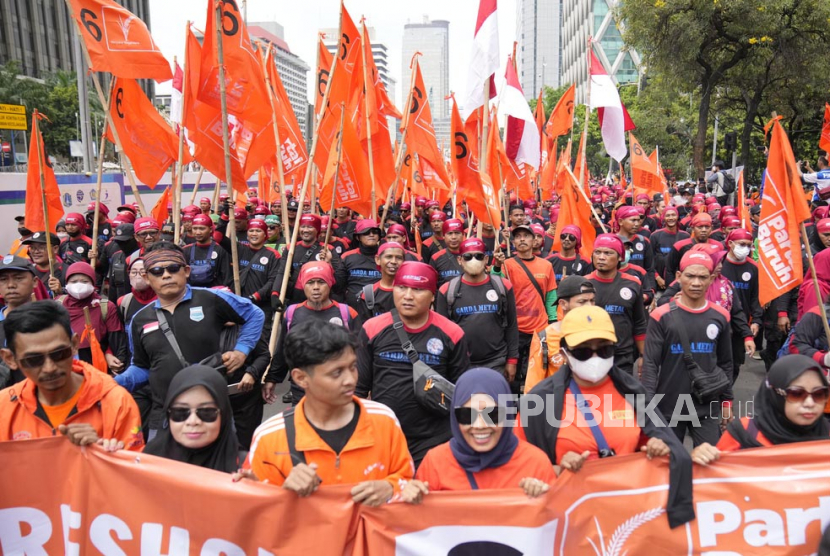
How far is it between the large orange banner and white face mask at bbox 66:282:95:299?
237cm

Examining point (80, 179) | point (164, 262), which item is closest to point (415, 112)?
point (164, 262)

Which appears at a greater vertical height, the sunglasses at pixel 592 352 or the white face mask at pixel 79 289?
the white face mask at pixel 79 289

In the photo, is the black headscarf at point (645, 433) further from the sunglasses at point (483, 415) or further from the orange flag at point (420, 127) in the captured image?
the orange flag at point (420, 127)

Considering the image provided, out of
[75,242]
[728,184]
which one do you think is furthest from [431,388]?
[728,184]

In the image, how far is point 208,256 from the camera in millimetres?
7539

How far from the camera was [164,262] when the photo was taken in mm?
3955

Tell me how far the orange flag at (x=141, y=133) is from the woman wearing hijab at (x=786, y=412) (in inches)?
258

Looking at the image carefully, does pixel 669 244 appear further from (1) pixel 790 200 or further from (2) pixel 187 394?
(2) pixel 187 394

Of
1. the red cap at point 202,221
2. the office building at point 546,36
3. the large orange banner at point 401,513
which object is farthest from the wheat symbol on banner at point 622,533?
the office building at point 546,36

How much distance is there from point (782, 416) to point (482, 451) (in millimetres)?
1370

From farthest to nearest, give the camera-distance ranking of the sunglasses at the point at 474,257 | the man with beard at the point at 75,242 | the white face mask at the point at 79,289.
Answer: the man with beard at the point at 75,242 → the sunglasses at the point at 474,257 → the white face mask at the point at 79,289

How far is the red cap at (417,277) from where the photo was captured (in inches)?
156

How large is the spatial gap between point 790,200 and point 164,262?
4.07m

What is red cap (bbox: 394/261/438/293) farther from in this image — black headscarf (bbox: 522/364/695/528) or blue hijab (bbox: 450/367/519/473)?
blue hijab (bbox: 450/367/519/473)
